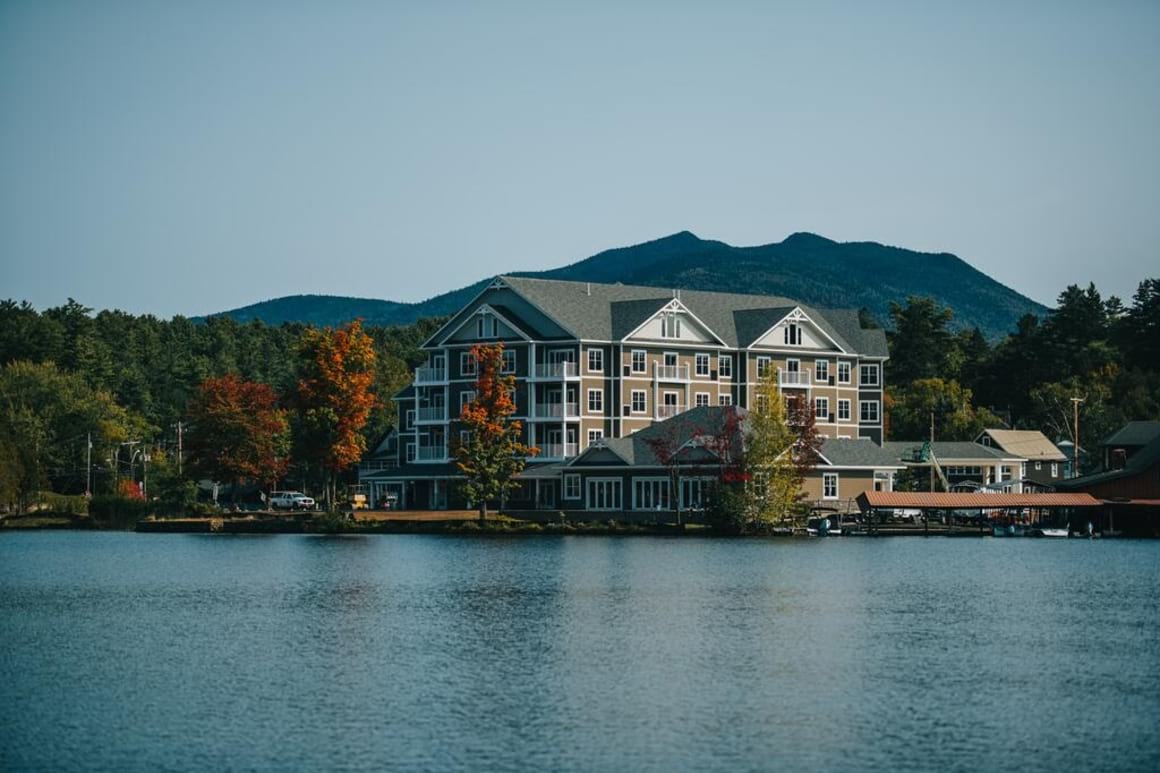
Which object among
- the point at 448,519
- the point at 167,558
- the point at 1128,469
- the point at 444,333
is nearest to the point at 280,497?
the point at 444,333

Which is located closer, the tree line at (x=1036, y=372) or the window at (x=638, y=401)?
the window at (x=638, y=401)

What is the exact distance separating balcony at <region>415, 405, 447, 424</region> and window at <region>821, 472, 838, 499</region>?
27.3 metres

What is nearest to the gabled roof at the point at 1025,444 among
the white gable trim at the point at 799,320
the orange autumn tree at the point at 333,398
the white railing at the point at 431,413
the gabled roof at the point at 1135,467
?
the white gable trim at the point at 799,320

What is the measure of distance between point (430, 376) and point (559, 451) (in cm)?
1259

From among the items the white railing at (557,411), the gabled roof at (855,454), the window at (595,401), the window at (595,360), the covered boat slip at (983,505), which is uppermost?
the window at (595,360)

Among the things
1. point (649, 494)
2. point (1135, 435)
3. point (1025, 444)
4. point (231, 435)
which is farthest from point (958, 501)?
point (231, 435)

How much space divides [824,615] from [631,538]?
1726 inches

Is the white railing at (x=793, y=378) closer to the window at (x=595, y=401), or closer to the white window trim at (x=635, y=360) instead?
the white window trim at (x=635, y=360)

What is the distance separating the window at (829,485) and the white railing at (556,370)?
704 inches

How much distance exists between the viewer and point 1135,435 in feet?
340

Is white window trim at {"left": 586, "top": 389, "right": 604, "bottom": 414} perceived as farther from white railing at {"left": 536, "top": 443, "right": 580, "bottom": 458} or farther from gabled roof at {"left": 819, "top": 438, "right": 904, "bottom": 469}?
gabled roof at {"left": 819, "top": 438, "right": 904, "bottom": 469}

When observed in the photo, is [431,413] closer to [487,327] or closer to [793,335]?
[487,327]

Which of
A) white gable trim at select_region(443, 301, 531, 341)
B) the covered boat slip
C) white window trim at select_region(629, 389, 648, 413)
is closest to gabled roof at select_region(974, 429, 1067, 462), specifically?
the covered boat slip

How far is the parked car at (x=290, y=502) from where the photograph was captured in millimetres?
128125
